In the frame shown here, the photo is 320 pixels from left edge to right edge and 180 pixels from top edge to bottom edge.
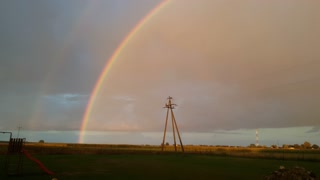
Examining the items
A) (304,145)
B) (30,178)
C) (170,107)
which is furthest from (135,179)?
(304,145)

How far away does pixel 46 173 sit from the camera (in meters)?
23.8

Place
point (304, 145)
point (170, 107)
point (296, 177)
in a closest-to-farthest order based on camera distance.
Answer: point (296, 177), point (170, 107), point (304, 145)

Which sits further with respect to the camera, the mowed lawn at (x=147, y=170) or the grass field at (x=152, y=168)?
the grass field at (x=152, y=168)

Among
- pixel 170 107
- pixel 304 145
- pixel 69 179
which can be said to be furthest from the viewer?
pixel 304 145

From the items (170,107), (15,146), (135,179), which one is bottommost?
(135,179)

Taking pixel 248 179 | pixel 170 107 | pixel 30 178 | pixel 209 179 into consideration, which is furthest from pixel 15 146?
pixel 170 107

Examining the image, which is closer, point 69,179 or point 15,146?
point 69,179

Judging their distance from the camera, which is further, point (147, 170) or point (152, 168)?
point (152, 168)

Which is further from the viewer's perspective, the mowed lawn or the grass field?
the grass field

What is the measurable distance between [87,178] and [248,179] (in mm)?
11039

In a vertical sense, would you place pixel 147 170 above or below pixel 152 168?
below

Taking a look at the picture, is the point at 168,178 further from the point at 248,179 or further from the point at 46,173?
Result: the point at 46,173

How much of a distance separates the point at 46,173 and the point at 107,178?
17.1ft

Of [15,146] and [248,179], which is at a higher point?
[15,146]
